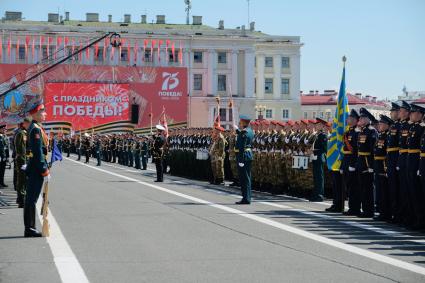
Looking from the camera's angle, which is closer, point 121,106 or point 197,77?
point 121,106

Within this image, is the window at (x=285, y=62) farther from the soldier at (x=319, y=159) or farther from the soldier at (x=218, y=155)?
the soldier at (x=319, y=159)

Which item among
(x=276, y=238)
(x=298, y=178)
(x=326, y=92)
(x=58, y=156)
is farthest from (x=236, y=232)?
(x=326, y=92)

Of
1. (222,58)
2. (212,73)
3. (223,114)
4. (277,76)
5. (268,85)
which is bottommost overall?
(223,114)

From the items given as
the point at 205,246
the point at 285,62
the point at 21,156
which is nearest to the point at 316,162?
the point at 21,156

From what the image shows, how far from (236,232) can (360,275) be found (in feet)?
12.5

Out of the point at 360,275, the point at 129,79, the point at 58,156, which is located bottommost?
the point at 360,275

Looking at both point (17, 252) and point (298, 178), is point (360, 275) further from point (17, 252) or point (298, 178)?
point (298, 178)

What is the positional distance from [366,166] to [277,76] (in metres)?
99.0

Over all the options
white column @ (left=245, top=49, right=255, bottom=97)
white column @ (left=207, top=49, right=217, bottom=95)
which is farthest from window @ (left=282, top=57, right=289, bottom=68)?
white column @ (left=207, top=49, right=217, bottom=95)

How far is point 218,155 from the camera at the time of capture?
83.0 ft

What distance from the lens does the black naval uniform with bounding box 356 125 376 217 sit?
49.5 ft

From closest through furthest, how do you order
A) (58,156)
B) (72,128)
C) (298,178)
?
(58,156)
(298,178)
(72,128)

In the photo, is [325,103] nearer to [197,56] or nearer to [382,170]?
[197,56]

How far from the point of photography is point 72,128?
3243 inches
